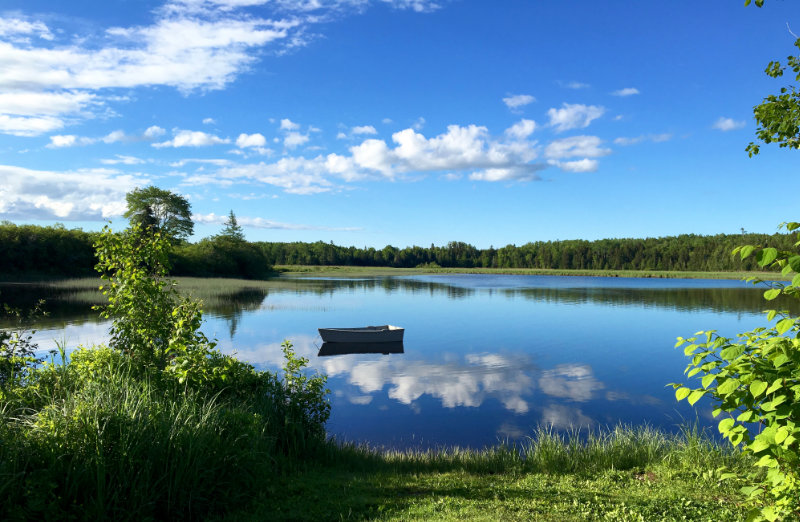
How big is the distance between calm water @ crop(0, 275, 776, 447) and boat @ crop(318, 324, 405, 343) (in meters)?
0.99

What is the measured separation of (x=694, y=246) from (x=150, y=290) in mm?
174749

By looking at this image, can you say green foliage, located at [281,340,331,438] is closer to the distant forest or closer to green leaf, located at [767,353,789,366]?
the distant forest

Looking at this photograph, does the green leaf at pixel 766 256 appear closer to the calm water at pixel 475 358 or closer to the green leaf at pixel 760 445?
the green leaf at pixel 760 445

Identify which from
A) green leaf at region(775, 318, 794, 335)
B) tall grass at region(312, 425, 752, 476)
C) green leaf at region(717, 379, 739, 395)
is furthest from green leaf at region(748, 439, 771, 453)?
tall grass at region(312, 425, 752, 476)

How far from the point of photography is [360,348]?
1038 inches

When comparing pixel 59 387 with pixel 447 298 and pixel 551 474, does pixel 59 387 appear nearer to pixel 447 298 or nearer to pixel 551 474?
pixel 551 474

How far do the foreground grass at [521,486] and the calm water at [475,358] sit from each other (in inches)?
113

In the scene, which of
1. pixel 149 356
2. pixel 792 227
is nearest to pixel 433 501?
pixel 792 227

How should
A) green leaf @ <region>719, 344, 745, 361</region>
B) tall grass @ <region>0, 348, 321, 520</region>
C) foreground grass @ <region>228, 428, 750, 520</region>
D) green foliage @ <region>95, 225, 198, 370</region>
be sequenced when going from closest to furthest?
green leaf @ <region>719, 344, 745, 361</region> → tall grass @ <region>0, 348, 321, 520</region> → foreground grass @ <region>228, 428, 750, 520</region> → green foliage @ <region>95, 225, 198, 370</region>

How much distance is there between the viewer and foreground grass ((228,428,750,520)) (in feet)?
20.4

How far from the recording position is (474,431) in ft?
43.1

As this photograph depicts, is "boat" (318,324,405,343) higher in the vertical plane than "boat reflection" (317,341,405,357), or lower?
higher

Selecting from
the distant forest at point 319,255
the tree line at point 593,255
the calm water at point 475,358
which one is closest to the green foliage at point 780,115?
the distant forest at point 319,255

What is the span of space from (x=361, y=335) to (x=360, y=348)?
0.70 m
